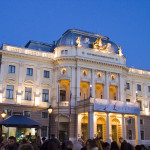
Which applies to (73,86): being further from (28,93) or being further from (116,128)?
(116,128)

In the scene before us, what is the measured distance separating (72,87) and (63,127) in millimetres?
7212

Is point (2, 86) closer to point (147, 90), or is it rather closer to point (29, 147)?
point (147, 90)

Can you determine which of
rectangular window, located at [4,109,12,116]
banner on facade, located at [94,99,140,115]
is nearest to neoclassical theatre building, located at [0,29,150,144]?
banner on facade, located at [94,99,140,115]

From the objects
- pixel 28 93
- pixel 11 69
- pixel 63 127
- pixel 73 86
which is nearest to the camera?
pixel 11 69

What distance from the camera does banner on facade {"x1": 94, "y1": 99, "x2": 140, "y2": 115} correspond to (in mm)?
39884

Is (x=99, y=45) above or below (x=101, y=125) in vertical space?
above

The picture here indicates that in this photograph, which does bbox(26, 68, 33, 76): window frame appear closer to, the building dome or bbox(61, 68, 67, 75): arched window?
bbox(61, 68, 67, 75): arched window

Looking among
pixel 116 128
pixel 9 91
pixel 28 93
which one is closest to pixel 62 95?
pixel 28 93

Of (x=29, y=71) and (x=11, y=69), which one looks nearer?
(x=11, y=69)

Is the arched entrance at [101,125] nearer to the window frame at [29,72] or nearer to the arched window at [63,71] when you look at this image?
the arched window at [63,71]

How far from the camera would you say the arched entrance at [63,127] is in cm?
4281

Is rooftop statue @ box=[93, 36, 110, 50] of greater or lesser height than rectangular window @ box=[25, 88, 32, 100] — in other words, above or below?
above

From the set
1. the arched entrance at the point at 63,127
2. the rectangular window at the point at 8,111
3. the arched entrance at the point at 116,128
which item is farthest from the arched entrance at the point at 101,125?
the rectangular window at the point at 8,111

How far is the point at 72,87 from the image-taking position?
43.7 meters
